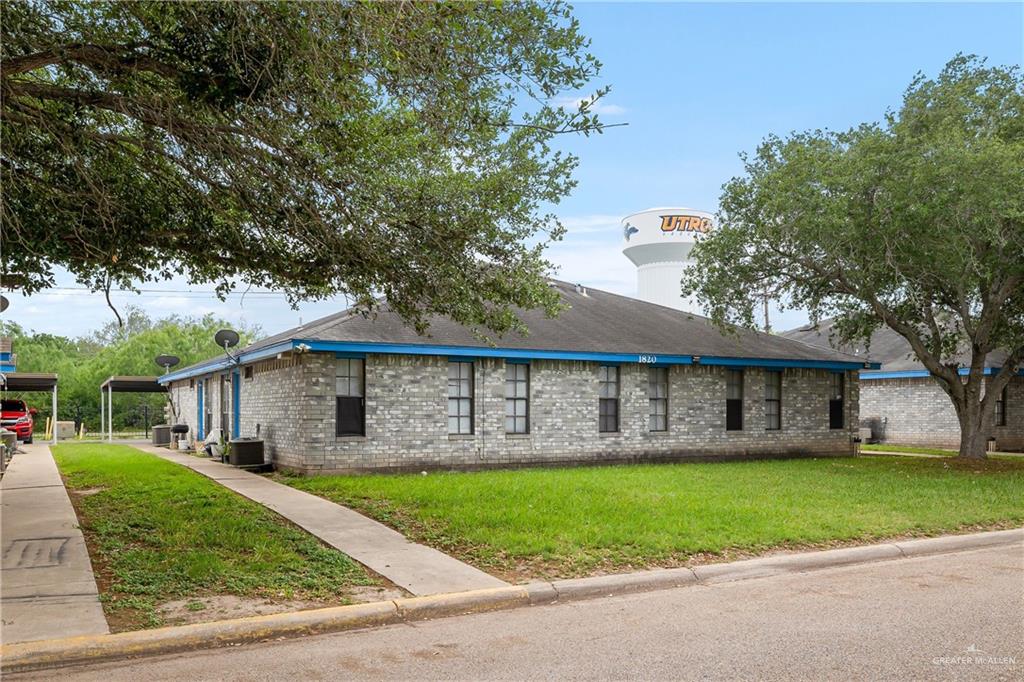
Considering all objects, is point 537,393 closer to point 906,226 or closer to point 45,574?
point 906,226

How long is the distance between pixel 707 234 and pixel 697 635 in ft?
52.7

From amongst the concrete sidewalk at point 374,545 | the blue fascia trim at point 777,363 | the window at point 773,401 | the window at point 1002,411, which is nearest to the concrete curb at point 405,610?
the concrete sidewalk at point 374,545

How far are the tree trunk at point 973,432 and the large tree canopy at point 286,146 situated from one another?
13622 mm

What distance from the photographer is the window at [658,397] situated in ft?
67.0

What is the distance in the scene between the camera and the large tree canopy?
7.69 metres

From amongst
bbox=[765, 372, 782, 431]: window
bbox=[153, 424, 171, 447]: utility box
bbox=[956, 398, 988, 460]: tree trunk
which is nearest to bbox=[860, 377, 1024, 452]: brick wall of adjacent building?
bbox=[956, 398, 988, 460]: tree trunk

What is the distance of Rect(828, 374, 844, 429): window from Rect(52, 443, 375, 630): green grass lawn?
16.8m

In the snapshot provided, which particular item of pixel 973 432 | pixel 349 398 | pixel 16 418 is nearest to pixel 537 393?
pixel 349 398

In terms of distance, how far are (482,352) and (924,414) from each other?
1872 cm

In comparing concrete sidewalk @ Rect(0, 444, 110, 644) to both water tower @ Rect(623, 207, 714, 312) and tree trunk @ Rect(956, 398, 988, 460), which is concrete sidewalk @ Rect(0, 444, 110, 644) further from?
water tower @ Rect(623, 207, 714, 312)

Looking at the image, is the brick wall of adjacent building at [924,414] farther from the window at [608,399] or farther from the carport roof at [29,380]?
the carport roof at [29,380]

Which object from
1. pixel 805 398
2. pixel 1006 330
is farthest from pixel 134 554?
pixel 1006 330

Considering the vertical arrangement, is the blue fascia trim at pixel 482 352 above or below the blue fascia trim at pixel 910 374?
above

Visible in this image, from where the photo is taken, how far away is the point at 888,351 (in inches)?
1233
